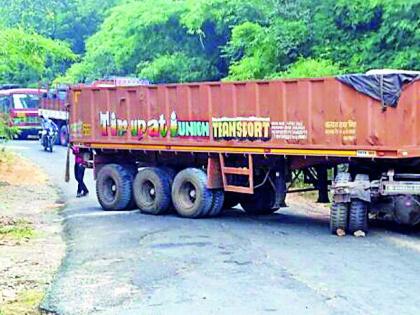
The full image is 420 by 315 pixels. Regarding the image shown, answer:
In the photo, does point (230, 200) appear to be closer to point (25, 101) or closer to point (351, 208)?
point (351, 208)

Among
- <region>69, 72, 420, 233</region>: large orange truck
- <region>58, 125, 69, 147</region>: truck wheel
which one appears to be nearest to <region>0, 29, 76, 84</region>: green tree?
<region>69, 72, 420, 233</region>: large orange truck

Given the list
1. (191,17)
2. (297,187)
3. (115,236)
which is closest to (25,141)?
(191,17)

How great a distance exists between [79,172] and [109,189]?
2.06 m

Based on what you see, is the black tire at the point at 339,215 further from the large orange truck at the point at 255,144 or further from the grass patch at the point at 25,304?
the grass patch at the point at 25,304

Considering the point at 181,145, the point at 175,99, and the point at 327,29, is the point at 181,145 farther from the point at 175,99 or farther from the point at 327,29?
the point at 327,29

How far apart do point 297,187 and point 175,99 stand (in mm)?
3286

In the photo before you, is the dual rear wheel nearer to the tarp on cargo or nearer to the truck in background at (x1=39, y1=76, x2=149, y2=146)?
the tarp on cargo

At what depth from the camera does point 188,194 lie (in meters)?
16.1

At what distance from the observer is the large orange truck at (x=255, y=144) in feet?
42.0

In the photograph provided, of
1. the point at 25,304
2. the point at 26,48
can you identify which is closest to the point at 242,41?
the point at 26,48

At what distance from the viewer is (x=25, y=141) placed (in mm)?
39906

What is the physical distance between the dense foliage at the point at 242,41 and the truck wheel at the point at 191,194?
4.58 metres

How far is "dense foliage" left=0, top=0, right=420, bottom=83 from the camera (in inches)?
734

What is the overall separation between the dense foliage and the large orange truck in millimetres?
2821
